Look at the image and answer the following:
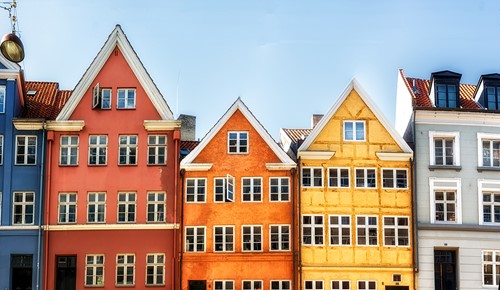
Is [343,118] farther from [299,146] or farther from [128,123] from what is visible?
[128,123]

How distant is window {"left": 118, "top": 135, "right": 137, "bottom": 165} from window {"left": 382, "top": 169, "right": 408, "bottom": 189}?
14335 millimetres

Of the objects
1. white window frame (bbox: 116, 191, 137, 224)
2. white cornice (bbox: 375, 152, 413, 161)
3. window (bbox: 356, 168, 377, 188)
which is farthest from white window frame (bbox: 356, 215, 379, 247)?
white window frame (bbox: 116, 191, 137, 224)

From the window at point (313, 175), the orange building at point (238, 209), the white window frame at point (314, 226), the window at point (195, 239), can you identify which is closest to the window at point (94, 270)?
the orange building at point (238, 209)

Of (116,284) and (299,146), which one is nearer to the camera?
(116,284)

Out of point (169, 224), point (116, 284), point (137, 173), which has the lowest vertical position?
point (116, 284)

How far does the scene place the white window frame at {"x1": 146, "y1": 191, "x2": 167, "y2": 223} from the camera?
154 ft

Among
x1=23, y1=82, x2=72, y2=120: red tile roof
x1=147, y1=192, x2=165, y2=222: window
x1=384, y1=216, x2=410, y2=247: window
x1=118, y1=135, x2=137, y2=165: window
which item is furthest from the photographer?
x1=23, y1=82, x2=72, y2=120: red tile roof

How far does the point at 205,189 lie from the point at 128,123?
5.85 meters

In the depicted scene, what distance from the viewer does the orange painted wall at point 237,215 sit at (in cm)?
4653

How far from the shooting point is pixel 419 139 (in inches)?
1902

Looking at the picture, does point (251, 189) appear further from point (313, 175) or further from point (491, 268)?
point (491, 268)

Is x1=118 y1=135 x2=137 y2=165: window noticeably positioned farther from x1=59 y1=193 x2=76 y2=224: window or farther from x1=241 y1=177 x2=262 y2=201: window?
x1=241 y1=177 x2=262 y2=201: window

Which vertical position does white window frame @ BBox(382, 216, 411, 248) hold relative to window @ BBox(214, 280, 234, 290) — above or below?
above

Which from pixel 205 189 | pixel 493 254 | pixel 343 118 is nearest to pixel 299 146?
pixel 343 118
